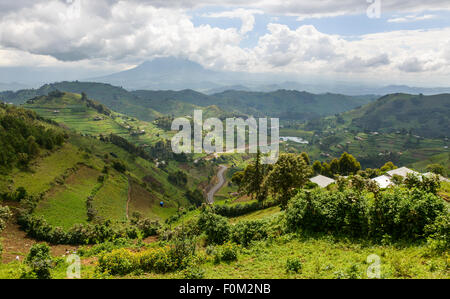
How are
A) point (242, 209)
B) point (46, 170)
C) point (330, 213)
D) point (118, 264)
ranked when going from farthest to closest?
point (46, 170) → point (242, 209) → point (330, 213) → point (118, 264)

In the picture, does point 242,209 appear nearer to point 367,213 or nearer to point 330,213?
point 330,213

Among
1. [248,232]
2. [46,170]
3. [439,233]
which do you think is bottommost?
[46,170]

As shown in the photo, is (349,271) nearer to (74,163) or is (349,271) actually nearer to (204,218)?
(204,218)

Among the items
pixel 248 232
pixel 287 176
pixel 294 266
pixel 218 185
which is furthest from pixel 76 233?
pixel 218 185

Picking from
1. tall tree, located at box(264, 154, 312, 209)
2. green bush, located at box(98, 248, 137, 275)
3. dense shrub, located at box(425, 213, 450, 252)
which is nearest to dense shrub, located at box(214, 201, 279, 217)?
tall tree, located at box(264, 154, 312, 209)

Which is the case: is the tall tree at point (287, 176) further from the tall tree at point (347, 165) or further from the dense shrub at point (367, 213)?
the tall tree at point (347, 165)

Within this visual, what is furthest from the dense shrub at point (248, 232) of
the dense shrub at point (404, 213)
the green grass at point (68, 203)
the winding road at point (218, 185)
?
the winding road at point (218, 185)

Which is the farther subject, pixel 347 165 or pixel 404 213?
pixel 347 165

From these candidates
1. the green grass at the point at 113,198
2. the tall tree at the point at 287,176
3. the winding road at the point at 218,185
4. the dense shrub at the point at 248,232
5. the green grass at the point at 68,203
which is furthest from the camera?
the winding road at the point at 218,185

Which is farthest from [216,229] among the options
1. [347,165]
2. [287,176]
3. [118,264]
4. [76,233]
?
[347,165]

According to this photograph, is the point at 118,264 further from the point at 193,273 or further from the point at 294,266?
the point at 294,266

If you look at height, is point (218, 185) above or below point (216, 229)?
below

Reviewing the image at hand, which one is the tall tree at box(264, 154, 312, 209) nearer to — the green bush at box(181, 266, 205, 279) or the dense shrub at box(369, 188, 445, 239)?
the dense shrub at box(369, 188, 445, 239)

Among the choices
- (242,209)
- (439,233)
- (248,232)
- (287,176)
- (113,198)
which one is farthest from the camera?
(113,198)
